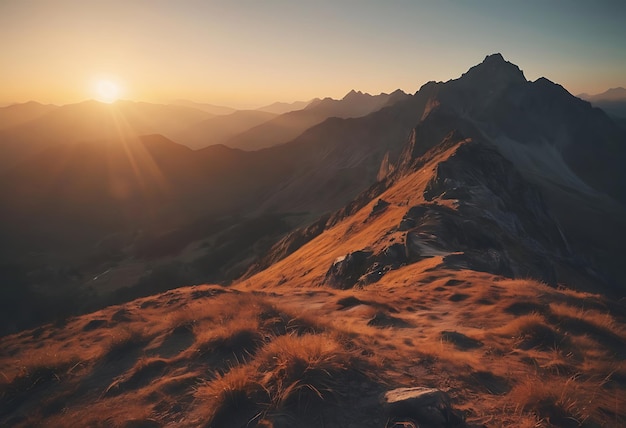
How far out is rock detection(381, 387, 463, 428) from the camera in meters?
4.09

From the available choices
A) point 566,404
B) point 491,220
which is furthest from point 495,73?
point 566,404

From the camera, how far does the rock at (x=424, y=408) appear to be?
4.09 m

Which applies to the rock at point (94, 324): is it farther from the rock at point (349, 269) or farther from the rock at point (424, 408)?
the rock at point (424, 408)

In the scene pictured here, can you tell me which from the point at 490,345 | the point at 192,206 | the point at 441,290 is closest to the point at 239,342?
the point at 490,345

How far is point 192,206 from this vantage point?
4958 inches

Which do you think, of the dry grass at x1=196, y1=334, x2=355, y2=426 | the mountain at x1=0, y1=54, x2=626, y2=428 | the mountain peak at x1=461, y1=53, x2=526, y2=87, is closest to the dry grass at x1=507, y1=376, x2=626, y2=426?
the mountain at x1=0, y1=54, x2=626, y2=428

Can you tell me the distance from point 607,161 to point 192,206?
154496mm

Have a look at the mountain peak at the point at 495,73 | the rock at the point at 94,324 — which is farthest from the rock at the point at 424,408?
the mountain peak at the point at 495,73

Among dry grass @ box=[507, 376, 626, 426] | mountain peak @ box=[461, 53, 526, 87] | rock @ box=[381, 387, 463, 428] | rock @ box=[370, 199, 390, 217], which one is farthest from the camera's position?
mountain peak @ box=[461, 53, 526, 87]

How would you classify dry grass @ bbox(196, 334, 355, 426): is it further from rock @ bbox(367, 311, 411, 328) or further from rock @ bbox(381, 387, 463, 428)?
rock @ bbox(367, 311, 411, 328)

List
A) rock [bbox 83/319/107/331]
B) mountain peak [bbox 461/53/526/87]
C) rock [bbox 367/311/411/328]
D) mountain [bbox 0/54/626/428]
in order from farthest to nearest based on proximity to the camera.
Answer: mountain peak [bbox 461/53/526/87] < rock [bbox 83/319/107/331] < rock [bbox 367/311/411/328] < mountain [bbox 0/54/626/428]

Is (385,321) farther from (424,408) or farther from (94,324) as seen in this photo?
(94,324)

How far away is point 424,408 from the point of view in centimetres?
415

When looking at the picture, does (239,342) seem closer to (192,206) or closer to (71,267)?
(71,267)
